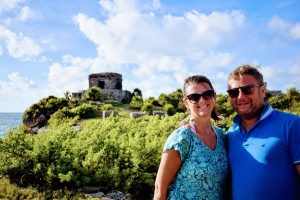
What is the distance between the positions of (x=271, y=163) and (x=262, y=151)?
13 cm

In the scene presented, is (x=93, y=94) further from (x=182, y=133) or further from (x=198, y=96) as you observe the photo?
(x=182, y=133)

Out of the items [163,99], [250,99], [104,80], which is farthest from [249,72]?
[104,80]

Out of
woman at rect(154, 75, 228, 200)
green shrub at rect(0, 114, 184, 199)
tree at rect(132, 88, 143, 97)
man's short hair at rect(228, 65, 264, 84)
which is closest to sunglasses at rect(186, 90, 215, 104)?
woman at rect(154, 75, 228, 200)

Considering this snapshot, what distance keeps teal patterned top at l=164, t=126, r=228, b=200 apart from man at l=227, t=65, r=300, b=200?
233 mm

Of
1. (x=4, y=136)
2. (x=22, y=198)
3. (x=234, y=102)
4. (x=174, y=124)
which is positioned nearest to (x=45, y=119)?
(x=174, y=124)

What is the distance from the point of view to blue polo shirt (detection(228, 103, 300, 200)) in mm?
3246

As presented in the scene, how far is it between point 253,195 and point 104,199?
14.7 feet

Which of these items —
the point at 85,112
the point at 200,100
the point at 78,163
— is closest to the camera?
the point at 200,100

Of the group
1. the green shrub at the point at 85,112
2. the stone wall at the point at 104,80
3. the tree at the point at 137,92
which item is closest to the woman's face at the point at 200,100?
the green shrub at the point at 85,112

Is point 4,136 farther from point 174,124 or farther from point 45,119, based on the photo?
point 45,119

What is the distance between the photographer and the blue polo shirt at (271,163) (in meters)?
3.25

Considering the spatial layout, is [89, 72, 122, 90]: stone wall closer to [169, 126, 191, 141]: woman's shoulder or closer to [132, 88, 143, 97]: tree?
[132, 88, 143, 97]: tree

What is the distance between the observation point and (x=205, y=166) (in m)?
3.32

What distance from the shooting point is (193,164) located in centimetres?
330
